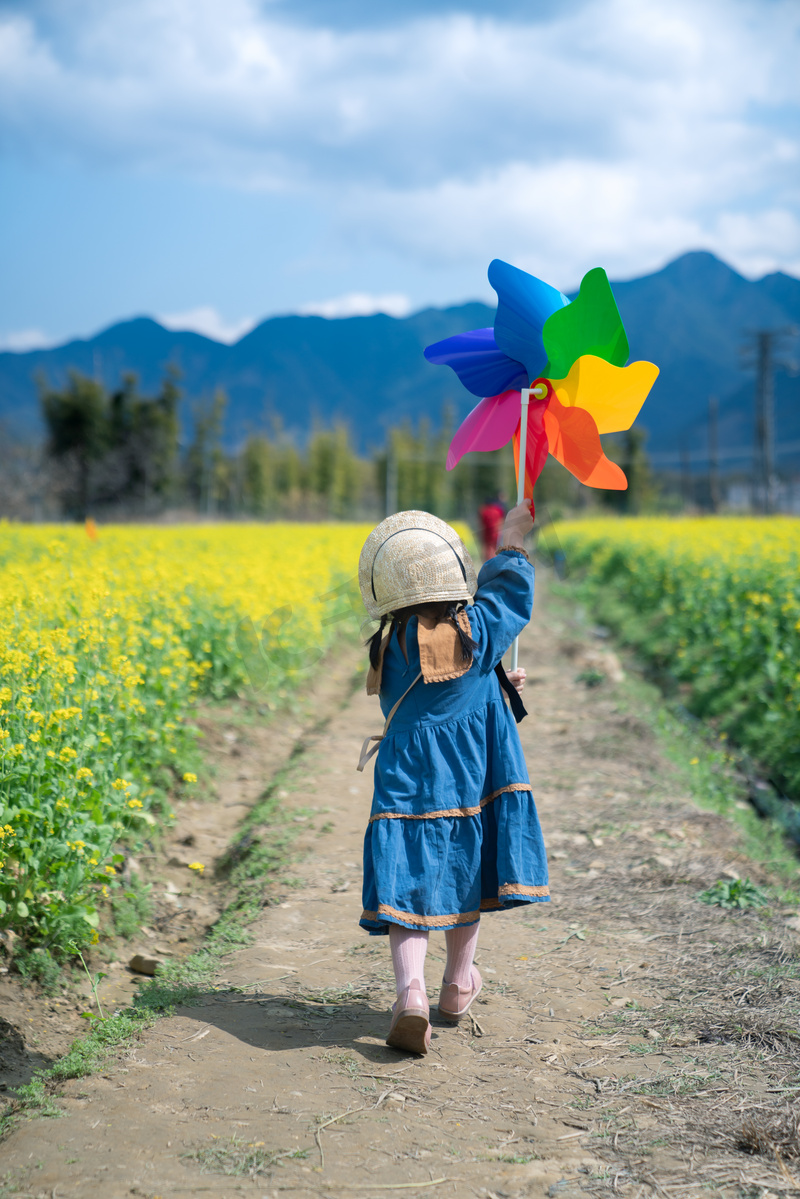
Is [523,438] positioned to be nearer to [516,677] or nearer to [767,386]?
[516,677]

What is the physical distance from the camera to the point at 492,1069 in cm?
260

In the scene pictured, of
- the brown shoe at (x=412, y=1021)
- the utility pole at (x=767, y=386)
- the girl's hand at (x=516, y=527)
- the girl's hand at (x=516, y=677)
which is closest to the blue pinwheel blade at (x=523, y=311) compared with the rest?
the girl's hand at (x=516, y=527)

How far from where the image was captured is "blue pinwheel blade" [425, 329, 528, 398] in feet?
9.97

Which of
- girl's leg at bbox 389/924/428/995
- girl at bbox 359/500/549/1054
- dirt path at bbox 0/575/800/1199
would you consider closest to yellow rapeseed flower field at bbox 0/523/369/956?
girl at bbox 359/500/549/1054

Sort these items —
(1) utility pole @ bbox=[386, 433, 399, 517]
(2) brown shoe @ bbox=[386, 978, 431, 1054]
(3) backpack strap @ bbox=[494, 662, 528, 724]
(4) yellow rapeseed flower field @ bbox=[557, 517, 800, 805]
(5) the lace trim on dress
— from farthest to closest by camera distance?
1. (1) utility pole @ bbox=[386, 433, 399, 517]
2. (4) yellow rapeseed flower field @ bbox=[557, 517, 800, 805]
3. (3) backpack strap @ bbox=[494, 662, 528, 724]
4. (5) the lace trim on dress
5. (2) brown shoe @ bbox=[386, 978, 431, 1054]

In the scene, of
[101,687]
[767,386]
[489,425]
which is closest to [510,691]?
[489,425]

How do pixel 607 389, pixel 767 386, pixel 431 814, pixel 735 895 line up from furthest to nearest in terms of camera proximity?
1. pixel 767 386
2. pixel 735 895
3. pixel 607 389
4. pixel 431 814

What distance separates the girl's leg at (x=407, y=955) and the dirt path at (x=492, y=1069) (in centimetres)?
24

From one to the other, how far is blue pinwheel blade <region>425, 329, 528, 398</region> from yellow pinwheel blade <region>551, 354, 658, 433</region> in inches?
10.4

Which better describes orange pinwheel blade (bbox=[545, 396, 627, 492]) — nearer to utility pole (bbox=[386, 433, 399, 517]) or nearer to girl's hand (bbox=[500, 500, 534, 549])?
girl's hand (bbox=[500, 500, 534, 549])

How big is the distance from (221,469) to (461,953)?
194ft

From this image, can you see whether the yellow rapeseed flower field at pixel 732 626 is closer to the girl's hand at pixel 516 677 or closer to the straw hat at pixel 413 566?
the girl's hand at pixel 516 677

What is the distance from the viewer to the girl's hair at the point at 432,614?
2600mm

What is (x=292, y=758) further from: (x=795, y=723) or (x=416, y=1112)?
(x=416, y=1112)
